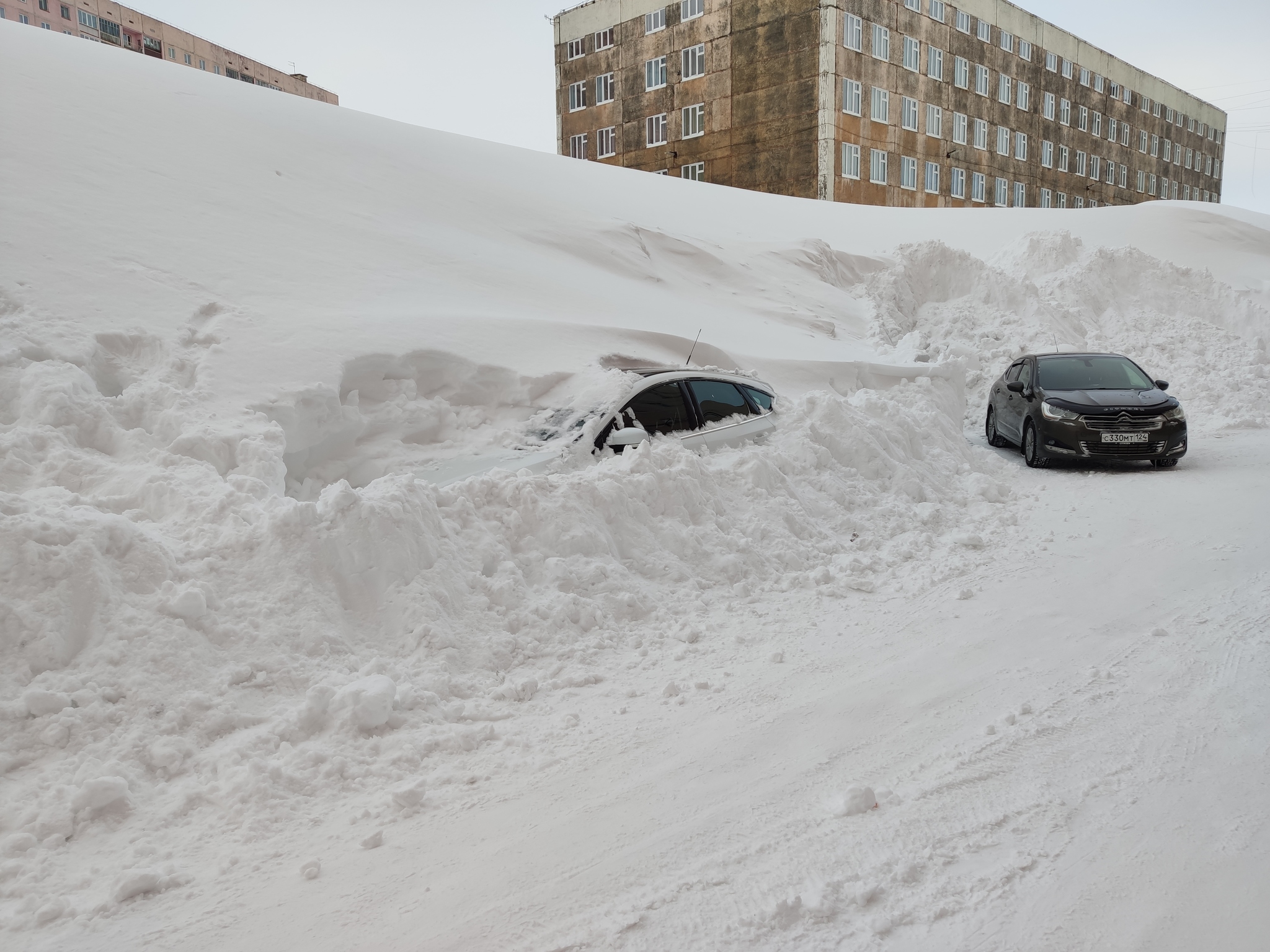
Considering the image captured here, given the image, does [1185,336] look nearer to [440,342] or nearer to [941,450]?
[941,450]

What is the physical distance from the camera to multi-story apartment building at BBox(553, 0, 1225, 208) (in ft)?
132

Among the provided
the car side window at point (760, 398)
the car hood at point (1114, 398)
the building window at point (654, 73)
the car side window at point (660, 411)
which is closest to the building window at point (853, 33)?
the building window at point (654, 73)

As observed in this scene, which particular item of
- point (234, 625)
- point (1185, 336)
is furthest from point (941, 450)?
point (1185, 336)

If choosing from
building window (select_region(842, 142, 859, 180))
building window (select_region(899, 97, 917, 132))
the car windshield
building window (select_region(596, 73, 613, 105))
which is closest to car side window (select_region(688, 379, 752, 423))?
the car windshield

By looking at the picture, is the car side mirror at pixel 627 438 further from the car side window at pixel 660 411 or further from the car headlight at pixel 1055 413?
the car headlight at pixel 1055 413

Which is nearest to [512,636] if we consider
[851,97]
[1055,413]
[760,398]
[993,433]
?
[760,398]

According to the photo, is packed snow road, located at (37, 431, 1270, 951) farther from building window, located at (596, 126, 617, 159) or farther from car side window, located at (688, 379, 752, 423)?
building window, located at (596, 126, 617, 159)

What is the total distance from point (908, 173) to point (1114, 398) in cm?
3648

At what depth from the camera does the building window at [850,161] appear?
40688 mm

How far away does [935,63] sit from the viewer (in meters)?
44.5

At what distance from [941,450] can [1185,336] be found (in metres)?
12.4

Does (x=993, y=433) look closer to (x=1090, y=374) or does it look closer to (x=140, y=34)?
(x=1090, y=374)

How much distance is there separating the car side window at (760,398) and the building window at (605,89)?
43461 mm

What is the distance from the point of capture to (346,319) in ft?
27.5
